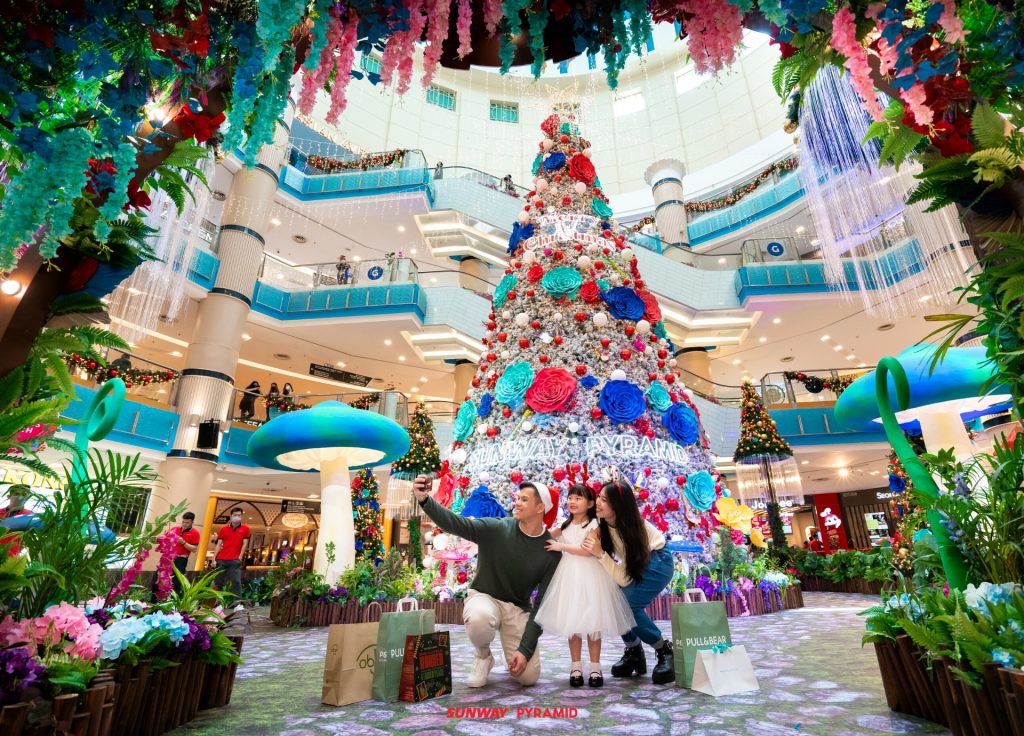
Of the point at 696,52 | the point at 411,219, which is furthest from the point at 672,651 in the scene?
the point at 411,219

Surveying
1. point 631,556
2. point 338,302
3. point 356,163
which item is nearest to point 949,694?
point 631,556

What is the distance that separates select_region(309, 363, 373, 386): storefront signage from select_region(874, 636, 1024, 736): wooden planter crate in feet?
54.9

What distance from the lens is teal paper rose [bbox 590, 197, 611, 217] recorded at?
6.65 m

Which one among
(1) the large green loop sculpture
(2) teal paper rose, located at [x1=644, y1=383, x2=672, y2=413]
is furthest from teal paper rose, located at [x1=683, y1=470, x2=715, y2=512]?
(1) the large green loop sculpture

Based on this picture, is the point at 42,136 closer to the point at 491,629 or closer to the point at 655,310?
the point at 491,629

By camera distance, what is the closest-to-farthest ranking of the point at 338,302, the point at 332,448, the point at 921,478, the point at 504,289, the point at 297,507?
the point at 921,478, the point at 504,289, the point at 332,448, the point at 338,302, the point at 297,507

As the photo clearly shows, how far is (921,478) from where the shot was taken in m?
2.10

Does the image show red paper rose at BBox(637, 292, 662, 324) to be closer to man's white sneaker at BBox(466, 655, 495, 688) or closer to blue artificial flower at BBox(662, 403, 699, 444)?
blue artificial flower at BBox(662, 403, 699, 444)

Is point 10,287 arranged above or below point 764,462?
below

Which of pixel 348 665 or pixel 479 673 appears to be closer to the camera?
pixel 348 665

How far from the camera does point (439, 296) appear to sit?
14.1 metres

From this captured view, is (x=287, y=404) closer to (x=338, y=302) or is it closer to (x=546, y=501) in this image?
(x=338, y=302)

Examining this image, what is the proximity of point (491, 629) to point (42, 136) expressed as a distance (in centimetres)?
275

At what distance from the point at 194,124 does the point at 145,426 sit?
11.1m
